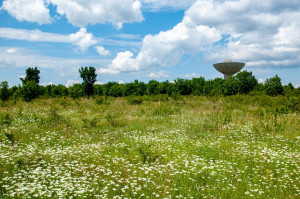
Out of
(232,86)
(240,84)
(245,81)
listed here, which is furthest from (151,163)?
(245,81)

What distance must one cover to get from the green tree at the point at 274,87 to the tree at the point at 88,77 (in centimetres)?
2044

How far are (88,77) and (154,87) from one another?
10.1 metres

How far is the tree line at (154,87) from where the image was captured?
929 inches

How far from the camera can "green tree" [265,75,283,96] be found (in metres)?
23.3

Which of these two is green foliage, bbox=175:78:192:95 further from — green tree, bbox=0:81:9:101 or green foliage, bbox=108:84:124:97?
green tree, bbox=0:81:9:101

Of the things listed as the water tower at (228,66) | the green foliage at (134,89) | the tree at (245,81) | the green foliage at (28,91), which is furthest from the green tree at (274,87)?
the green foliage at (28,91)

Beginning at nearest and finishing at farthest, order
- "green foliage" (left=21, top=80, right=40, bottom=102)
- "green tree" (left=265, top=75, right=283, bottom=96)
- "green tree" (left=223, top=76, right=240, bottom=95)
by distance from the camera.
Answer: "green foliage" (left=21, top=80, right=40, bottom=102) < "green tree" (left=265, top=75, right=283, bottom=96) < "green tree" (left=223, top=76, right=240, bottom=95)

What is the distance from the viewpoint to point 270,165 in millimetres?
5738

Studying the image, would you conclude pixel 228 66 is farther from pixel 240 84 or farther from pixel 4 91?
pixel 4 91

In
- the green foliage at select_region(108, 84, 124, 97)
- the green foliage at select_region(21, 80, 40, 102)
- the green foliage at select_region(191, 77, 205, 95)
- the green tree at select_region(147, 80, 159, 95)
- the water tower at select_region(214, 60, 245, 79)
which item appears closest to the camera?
the green foliage at select_region(21, 80, 40, 102)

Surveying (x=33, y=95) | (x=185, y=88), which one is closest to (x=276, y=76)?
(x=185, y=88)

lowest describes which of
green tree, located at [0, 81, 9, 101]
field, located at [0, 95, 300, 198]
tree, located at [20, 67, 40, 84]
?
field, located at [0, 95, 300, 198]

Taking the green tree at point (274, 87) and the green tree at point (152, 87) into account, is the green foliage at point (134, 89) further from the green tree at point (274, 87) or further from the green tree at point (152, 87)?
the green tree at point (274, 87)

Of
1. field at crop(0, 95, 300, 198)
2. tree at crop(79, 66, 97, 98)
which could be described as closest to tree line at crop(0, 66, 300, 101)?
tree at crop(79, 66, 97, 98)
